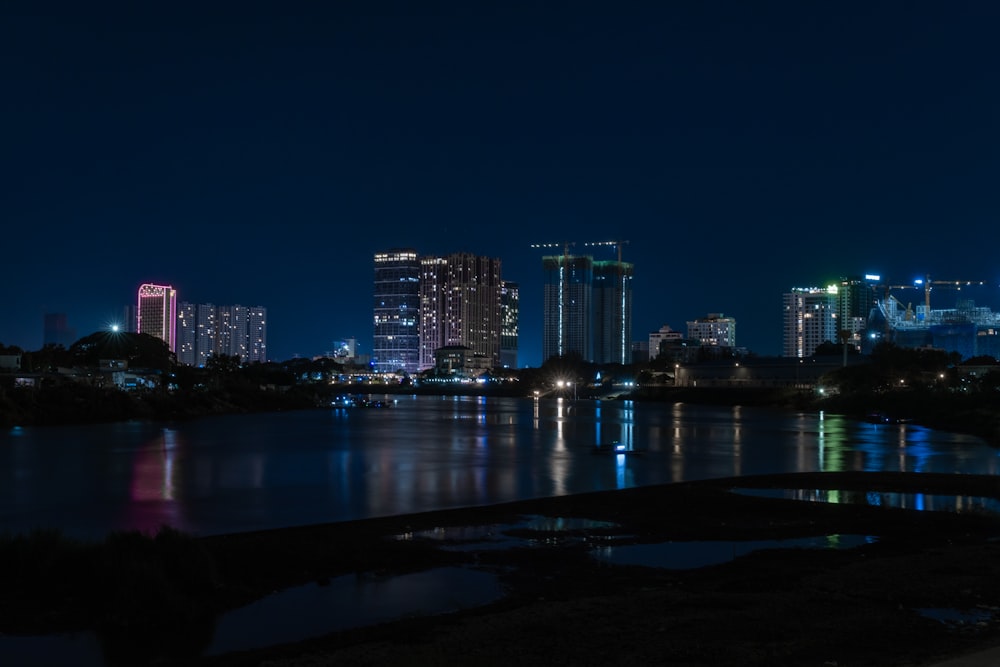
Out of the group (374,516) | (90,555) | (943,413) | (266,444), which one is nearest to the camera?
(90,555)

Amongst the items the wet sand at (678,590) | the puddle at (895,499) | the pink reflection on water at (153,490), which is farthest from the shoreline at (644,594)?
the pink reflection on water at (153,490)

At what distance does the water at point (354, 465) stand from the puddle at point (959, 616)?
16.3 metres

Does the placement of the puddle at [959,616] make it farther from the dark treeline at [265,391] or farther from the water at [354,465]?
the dark treeline at [265,391]

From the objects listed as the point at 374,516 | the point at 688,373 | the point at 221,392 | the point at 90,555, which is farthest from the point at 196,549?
the point at 688,373

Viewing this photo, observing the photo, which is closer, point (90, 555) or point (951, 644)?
point (951, 644)

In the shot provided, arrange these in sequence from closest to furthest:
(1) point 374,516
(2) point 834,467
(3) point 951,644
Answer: (3) point 951,644 → (1) point 374,516 → (2) point 834,467

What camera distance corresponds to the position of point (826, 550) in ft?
59.5

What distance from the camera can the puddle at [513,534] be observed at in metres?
19.8

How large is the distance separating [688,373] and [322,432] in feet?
417

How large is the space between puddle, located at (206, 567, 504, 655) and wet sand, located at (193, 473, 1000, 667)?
54 cm

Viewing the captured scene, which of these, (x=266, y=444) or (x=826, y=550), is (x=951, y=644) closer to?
(x=826, y=550)

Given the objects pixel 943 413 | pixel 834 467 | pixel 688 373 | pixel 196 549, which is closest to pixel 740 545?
pixel 196 549

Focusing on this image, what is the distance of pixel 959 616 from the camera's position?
476 inches

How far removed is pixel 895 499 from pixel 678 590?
1593cm
